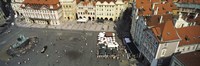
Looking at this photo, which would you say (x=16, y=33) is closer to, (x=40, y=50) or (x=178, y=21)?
(x=40, y=50)

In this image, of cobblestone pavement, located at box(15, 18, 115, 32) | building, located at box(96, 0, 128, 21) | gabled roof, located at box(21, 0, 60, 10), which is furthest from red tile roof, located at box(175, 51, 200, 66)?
gabled roof, located at box(21, 0, 60, 10)

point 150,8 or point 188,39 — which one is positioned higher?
point 150,8

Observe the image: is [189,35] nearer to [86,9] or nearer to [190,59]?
[190,59]

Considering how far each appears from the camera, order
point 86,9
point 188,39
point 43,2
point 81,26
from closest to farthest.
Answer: point 188,39 < point 43,2 < point 81,26 < point 86,9

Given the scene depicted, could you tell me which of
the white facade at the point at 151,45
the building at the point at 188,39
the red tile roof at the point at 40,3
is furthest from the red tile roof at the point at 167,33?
the red tile roof at the point at 40,3

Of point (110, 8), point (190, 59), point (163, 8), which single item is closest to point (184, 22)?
point (163, 8)

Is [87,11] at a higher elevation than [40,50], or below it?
higher

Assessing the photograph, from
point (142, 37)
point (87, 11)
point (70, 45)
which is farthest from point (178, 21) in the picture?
point (87, 11)
